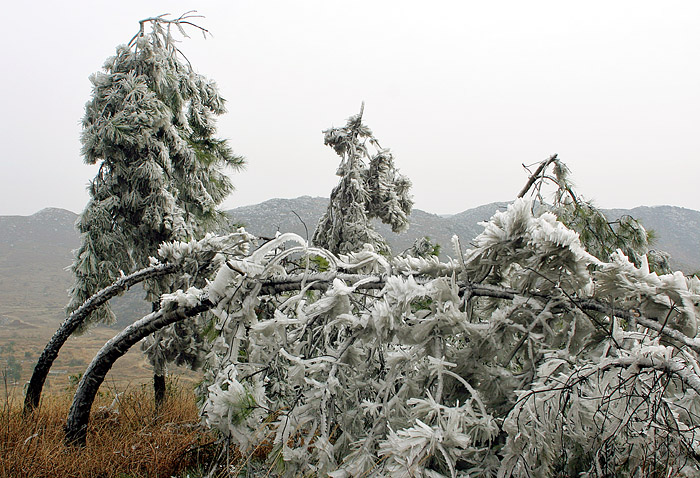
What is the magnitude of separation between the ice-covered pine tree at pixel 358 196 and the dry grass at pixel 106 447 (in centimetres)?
415

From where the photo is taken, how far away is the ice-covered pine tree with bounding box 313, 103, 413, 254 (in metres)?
7.75

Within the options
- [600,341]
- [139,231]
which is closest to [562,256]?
[600,341]

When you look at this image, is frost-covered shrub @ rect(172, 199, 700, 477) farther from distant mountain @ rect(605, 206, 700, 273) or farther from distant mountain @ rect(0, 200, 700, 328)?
distant mountain @ rect(605, 206, 700, 273)

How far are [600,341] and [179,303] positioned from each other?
2135 millimetres

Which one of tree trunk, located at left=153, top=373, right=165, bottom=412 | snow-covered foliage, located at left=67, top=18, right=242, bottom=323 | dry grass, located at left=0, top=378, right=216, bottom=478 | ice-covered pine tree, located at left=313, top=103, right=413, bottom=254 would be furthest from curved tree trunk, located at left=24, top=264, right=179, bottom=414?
ice-covered pine tree, located at left=313, top=103, right=413, bottom=254

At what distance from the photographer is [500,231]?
1546mm

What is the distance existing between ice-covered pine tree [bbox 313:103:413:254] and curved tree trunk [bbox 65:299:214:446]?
4.76m

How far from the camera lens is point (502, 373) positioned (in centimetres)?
157

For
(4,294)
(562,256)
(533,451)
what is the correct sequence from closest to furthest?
(533,451) < (562,256) < (4,294)

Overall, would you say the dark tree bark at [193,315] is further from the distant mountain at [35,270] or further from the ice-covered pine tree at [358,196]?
the distant mountain at [35,270]

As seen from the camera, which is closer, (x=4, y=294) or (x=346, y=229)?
(x=346, y=229)

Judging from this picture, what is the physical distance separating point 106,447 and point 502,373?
351 centimetres

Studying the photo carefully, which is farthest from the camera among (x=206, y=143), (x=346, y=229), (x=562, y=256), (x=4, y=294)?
(x=4, y=294)

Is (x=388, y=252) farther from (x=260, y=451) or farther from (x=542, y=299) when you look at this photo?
(x=542, y=299)
